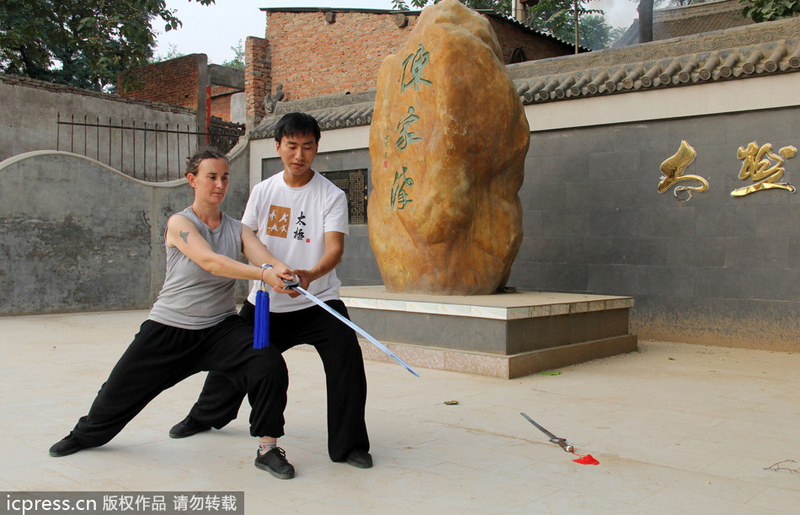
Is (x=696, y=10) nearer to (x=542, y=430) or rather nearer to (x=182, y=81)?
(x=182, y=81)

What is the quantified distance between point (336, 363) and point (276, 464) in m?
0.46

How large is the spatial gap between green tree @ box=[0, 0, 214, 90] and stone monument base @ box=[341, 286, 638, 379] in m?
8.90

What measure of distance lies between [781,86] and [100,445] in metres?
6.35

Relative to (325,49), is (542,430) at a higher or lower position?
lower

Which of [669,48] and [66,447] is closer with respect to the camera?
[66,447]

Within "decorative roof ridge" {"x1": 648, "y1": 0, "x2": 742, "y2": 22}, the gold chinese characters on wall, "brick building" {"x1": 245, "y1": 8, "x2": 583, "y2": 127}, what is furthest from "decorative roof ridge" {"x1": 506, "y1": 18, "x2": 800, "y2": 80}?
"decorative roof ridge" {"x1": 648, "y1": 0, "x2": 742, "y2": 22}

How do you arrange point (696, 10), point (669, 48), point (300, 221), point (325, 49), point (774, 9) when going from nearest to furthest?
1. point (300, 221)
2. point (669, 48)
3. point (774, 9)
4. point (325, 49)
5. point (696, 10)

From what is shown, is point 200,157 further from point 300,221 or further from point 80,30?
point 80,30

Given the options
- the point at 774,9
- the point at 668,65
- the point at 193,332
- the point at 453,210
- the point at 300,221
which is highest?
the point at 774,9

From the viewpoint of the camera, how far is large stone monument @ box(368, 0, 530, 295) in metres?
6.04

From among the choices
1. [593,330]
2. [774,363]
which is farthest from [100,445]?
[774,363]

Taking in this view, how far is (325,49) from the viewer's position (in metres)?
12.0

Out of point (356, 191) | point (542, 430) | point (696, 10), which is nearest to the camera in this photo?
point (542, 430)

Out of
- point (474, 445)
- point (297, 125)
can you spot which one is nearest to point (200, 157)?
point (297, 125)
